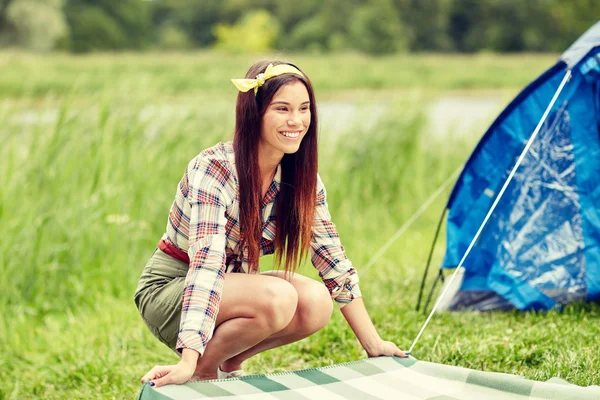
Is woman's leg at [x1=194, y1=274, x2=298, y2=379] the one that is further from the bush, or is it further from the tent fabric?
the bush

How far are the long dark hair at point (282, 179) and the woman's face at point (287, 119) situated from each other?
18mm

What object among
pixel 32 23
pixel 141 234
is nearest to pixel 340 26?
pixel 32 23

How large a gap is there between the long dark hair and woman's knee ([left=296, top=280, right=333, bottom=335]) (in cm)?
9

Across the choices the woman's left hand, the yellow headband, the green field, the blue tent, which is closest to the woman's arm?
the woman's left hand

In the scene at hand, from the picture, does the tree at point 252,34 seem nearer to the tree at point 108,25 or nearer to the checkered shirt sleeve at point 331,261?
the tree at point 108,25

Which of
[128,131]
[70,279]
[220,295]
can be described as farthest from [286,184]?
[128,131]

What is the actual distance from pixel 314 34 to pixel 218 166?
30.5 m

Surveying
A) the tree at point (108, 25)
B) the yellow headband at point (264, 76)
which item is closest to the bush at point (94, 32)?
the tree at point (108, 25)

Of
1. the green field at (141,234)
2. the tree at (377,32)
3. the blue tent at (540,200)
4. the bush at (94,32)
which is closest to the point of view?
the green field at (141,234)

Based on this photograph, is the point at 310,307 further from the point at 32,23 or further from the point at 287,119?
the point at 32,23

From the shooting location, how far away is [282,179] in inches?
97.0

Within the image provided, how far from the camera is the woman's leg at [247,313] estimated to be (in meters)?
2.32

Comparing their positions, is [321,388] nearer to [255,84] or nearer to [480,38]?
[255,84]

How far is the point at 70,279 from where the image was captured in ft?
13.8
